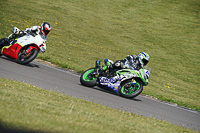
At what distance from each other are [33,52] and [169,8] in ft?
135

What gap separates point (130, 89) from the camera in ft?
32.0

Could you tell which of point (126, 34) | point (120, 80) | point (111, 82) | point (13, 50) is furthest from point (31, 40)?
point (126, 34)

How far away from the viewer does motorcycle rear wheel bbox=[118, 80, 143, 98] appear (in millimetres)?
9616

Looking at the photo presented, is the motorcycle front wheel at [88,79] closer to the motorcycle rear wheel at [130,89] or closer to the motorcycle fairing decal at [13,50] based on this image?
the motorcycle rear wheel at [130,89]

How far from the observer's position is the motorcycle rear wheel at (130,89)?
9616 millimetres

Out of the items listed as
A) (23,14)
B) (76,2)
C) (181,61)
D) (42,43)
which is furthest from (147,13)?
(42,43)

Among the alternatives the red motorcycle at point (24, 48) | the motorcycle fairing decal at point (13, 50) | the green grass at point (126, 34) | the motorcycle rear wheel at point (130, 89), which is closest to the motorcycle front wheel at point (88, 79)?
the motorcycle rear wheel at point (130, 89)

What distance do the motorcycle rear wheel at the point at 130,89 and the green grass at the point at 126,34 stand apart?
2891 mm

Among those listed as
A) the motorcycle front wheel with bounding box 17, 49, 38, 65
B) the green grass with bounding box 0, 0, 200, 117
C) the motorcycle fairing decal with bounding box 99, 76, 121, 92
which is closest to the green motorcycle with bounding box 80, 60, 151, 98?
the motorcycle fairing decal with bounding box 99, 76, 121, 92

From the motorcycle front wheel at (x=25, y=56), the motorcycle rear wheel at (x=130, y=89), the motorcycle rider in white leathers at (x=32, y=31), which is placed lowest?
the motorcycle rear wheel at (x=130, y=89)

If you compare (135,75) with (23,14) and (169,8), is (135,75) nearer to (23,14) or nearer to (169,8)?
(23,14)

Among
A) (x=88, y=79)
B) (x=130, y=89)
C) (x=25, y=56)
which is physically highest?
(x=25, y=56)

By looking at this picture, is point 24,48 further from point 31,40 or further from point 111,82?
point 111,82

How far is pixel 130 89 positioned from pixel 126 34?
2299 cm
